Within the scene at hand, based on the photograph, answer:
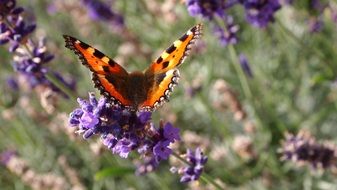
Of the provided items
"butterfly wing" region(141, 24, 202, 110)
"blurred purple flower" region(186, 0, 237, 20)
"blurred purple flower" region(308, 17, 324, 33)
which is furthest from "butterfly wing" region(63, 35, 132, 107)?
"blurred purple flower" region(308, 17, 324, 33)

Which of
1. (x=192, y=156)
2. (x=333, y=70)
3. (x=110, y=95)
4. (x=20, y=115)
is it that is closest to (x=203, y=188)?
(x=333, y=70)

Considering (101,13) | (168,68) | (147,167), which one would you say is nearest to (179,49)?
(168,68)

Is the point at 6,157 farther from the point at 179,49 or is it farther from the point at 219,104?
the point at 179,49

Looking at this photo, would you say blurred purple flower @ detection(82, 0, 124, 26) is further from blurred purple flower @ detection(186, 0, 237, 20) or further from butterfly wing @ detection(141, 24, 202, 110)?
butterfly wing @ detection(141, 24, 202, 110)

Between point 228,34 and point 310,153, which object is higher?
point 228,34

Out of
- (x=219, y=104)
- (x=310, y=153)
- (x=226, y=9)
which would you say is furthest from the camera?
(x=219, y=104)

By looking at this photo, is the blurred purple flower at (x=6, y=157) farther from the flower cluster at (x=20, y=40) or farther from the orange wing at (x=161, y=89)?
the orange wing at (x=161, y=89)

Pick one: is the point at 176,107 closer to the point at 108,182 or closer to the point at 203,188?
the point at 108,182
